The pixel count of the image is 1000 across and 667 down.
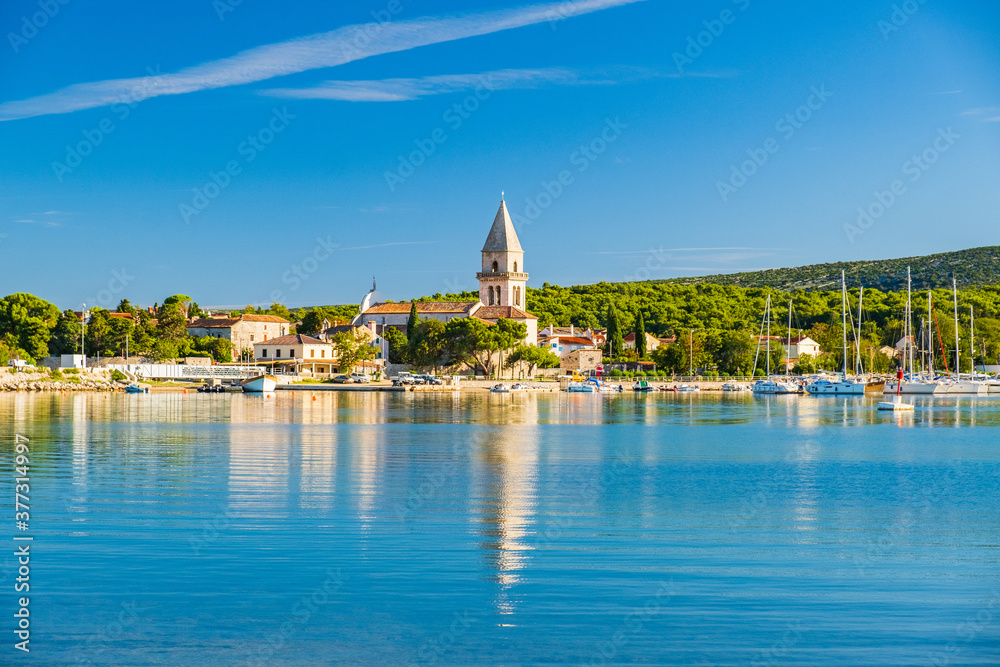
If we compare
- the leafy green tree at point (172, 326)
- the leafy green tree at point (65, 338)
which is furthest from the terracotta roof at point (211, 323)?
the leafy green tree at point (65, 338)

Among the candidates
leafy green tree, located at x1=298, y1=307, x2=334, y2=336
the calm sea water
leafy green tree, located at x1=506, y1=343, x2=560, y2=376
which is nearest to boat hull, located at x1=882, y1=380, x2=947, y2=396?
leafy green tree, located at x1=506, y1=343, x2=560, y2=376

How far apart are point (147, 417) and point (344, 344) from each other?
4512 centimetres

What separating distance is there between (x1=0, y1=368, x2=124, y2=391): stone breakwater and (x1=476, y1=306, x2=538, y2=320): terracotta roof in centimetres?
3442

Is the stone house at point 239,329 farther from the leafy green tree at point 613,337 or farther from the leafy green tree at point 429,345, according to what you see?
the leafy green tree at point 613,337

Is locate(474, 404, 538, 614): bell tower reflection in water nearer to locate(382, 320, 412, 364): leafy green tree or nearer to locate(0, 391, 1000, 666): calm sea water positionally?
locate(0, 391, 1000, 666): calm sea water

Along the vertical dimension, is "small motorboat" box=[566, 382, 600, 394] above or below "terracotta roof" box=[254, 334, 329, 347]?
below

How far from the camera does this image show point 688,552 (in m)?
11.5

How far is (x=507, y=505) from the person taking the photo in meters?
14.9

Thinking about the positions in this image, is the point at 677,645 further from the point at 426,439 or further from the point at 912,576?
the point at 426,439

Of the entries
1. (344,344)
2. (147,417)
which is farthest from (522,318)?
(147,417)

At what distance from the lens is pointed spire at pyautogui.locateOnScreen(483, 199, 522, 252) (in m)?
92.8

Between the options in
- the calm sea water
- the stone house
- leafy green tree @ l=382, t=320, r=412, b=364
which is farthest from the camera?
the stone house

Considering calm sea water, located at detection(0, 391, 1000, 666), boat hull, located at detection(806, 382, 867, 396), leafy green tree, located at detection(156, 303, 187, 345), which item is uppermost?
leafy green tree, located at detection(156, 303, 187, 345)

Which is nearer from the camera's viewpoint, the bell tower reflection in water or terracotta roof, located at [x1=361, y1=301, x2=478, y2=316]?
the bell tower reflection in water
